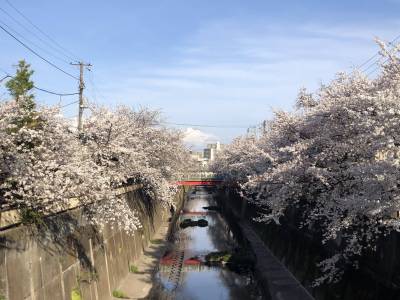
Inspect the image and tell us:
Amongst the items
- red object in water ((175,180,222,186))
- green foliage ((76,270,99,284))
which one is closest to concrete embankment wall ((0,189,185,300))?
green foliage ((76,270,99,284))

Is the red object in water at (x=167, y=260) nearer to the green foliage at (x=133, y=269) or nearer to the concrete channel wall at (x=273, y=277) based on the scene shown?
the green foliage at (x=133, y=269)

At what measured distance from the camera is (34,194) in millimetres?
15516

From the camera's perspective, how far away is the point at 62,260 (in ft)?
62.1

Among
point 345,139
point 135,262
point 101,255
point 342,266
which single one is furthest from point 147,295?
point 345,139

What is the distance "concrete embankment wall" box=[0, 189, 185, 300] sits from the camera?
14.5 metres

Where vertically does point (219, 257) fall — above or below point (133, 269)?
below

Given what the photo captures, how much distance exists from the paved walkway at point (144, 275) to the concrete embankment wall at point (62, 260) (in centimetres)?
65

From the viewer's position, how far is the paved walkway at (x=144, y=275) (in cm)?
2778

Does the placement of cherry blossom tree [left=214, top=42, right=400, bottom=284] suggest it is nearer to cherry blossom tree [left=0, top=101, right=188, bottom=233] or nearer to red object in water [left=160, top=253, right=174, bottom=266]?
cherry blossom tree [left=0, top=101, right=188, bottom=233]

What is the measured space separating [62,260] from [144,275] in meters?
14.2

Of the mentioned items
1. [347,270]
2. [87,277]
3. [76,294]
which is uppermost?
[347,270]

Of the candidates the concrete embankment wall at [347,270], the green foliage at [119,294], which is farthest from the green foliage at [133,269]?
the concrete embankment wall at [347,270]

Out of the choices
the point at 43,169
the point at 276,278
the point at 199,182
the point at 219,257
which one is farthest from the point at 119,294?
the point at 199,182

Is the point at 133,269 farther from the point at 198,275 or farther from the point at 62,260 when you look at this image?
the point at 62,260
